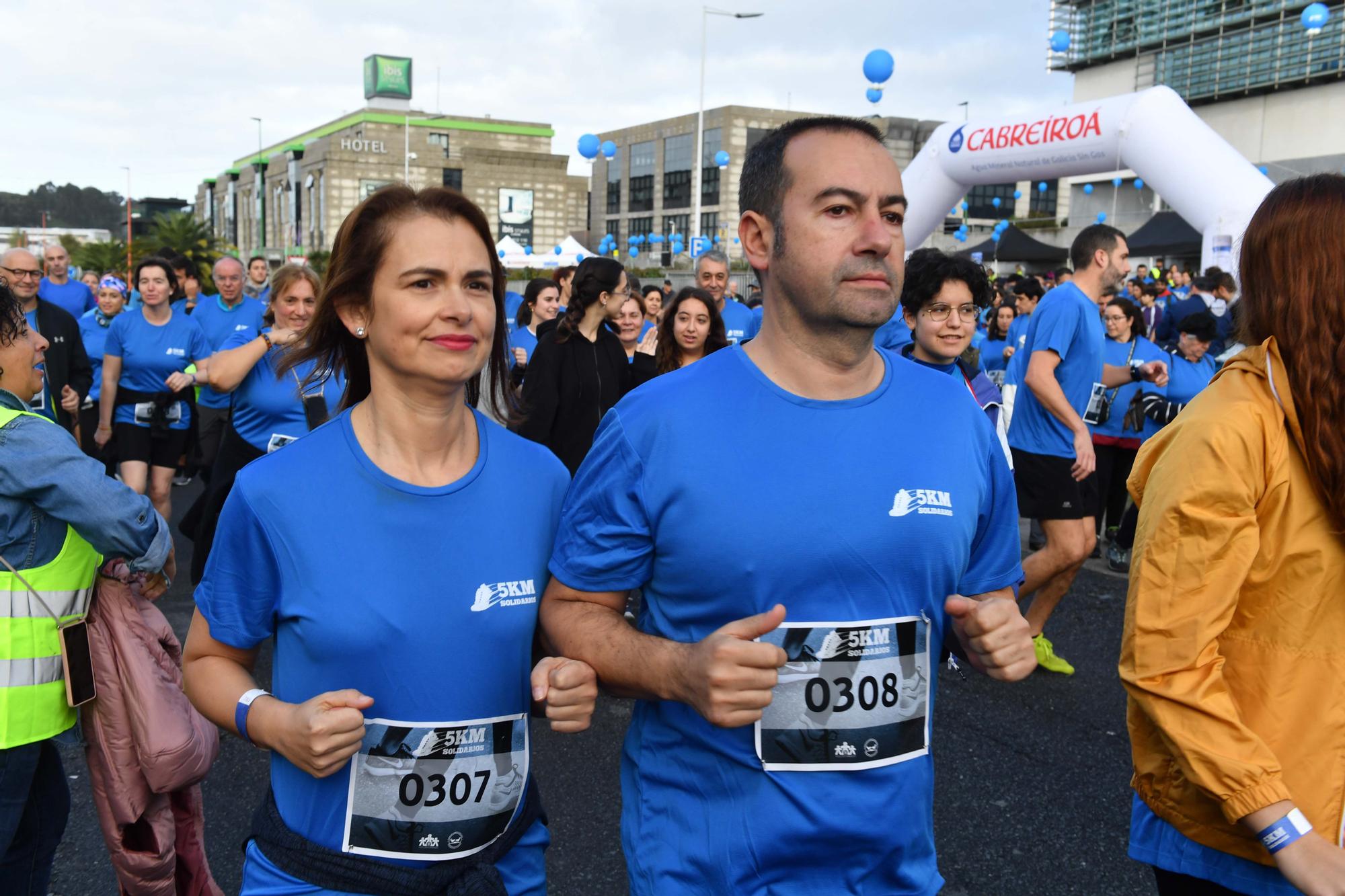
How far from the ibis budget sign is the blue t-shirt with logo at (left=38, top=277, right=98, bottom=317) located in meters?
88.8

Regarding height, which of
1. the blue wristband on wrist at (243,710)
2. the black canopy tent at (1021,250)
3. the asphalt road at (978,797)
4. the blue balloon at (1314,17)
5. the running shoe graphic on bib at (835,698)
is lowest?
the asphalt road at (978,797)

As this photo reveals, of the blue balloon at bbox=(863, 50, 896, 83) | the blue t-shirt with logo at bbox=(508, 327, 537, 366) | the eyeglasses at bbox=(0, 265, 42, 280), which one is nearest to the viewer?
the eyeglasses at bbox=(0, 265, 42, 280)

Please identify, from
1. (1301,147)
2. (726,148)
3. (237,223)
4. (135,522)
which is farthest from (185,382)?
(237,223)

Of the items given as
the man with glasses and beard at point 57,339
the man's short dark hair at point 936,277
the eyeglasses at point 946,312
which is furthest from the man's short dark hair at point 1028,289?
the man with glasses and beard at point 57,339

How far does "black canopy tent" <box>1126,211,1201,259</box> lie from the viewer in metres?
25.4

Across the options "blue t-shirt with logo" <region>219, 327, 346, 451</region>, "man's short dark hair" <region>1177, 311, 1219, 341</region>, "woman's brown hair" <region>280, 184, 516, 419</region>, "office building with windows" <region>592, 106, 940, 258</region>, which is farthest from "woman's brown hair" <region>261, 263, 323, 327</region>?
"office building with windows" <region>592, 106, 940, 258</region>

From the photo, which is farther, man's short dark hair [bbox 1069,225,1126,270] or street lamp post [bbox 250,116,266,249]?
street lamp post [bbox 250,116,266,249]

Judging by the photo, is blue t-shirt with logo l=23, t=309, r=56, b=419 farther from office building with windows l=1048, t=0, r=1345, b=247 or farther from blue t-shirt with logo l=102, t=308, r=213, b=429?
office building with windows l=1048, t=0, r=1345, b=247

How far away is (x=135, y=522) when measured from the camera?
8.03ft

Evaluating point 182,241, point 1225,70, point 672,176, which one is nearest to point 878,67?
point 1225,70

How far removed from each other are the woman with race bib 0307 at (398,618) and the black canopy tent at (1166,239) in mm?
25815

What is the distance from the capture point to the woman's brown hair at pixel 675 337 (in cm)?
657

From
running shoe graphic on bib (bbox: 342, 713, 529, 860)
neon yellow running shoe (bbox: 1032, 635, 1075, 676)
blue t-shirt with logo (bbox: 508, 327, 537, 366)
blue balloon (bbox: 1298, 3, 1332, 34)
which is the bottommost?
neon yellow running shoe (bbox: 1032, 635, 1075, 676)

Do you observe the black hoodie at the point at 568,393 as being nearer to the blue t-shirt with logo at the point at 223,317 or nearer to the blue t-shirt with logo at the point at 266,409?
the blue t-shirt with logo at the point at 266,409
